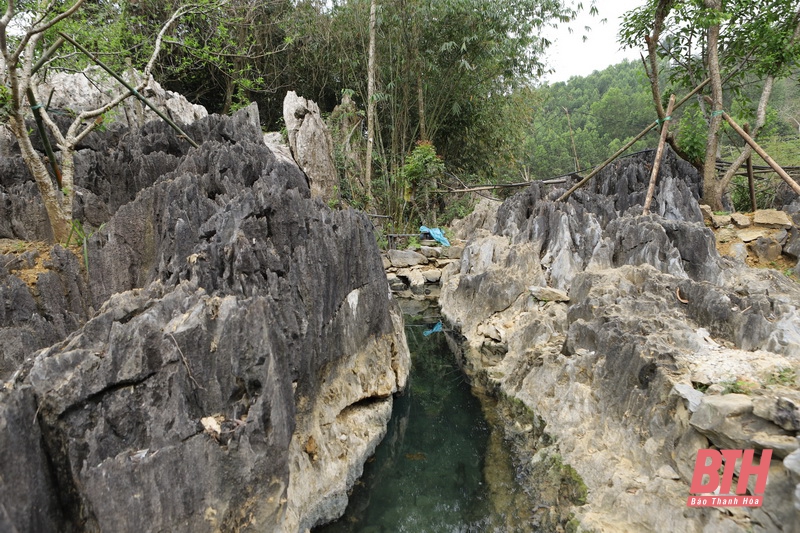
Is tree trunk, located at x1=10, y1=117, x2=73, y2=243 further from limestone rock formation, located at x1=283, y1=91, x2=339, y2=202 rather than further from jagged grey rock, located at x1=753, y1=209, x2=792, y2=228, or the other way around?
jagged grey rock, located at x1=753, y1=209, x2=792, y2=228

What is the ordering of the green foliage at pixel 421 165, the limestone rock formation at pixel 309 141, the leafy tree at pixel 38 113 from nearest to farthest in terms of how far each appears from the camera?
the leafy tree at pixel 38 113
the limestone rock formation at pixel 309 141
the green foliage at pixel 421 165

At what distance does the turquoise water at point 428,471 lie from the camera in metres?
4.68

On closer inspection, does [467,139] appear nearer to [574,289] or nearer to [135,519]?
[574,289]

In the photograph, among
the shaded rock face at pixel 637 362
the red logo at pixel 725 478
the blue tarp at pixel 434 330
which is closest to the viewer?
the red logo at pixel 725 478

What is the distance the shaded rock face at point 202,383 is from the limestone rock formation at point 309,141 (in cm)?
842

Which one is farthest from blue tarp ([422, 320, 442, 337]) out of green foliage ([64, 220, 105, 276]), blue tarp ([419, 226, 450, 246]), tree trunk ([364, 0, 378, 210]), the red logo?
the red logo

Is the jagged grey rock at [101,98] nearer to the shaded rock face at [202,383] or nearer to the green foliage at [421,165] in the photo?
the shaded rock face at [202,383]

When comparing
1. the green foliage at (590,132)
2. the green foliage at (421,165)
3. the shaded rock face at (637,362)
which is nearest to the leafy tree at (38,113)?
the shaded rock face at (637,362)

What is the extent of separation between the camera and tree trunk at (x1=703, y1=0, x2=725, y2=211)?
8.13m

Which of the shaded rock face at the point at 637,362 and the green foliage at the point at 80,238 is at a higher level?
the green foliage at the point at 80,238

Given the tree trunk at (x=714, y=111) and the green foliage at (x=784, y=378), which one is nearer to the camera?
the green foliage at (x=784, y=378)

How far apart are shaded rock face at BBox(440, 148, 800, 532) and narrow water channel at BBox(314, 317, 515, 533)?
0.52m

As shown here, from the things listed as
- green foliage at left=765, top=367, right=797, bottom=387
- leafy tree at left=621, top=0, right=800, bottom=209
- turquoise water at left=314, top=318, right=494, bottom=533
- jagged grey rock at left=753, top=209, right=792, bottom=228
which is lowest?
turquoise water at left=314, top=318, right=494, bottom=533

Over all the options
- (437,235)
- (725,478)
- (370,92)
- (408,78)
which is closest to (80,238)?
(725,478)
